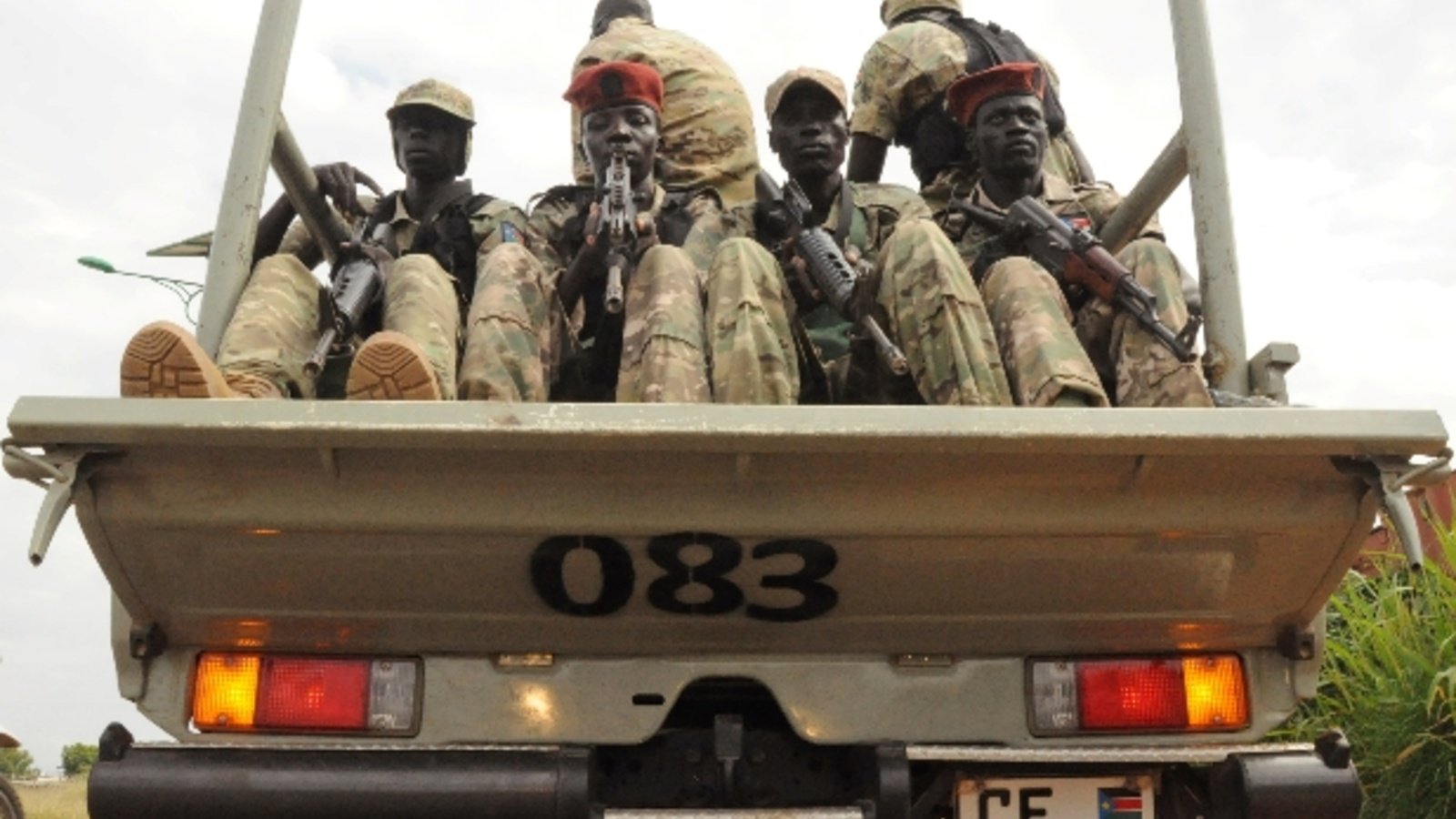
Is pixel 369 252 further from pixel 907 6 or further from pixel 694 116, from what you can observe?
pixel 907 6

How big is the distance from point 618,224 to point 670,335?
0.63 meters

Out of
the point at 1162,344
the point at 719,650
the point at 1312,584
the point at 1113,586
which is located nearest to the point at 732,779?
the point at 719,650

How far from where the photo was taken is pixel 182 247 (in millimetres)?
4508

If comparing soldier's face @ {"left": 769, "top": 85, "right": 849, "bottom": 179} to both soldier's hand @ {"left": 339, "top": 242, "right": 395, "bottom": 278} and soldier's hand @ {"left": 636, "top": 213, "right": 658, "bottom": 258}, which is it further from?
soldier's hand @ {"left": 339, "top": 242, "right": 395, "bottom": 278}

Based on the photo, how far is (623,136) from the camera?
3980 millimetres

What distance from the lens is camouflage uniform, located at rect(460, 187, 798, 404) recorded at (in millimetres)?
2877

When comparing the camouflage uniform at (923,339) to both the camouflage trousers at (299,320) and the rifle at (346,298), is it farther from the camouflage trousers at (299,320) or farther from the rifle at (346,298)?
the rifle at (346,298)

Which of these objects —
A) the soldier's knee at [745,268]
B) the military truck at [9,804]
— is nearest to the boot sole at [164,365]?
the soldier's knee at [745,268]

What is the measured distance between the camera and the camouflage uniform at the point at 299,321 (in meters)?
2.94

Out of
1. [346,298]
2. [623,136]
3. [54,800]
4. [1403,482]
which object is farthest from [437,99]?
[54,800]

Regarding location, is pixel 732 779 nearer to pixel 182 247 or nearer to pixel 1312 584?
pixel 1312 584

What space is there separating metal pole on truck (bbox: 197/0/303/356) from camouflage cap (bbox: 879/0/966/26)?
3.23 m

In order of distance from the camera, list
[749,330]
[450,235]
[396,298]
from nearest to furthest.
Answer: [749,330], [396,298], [450,235]

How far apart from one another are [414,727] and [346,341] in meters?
1.04
